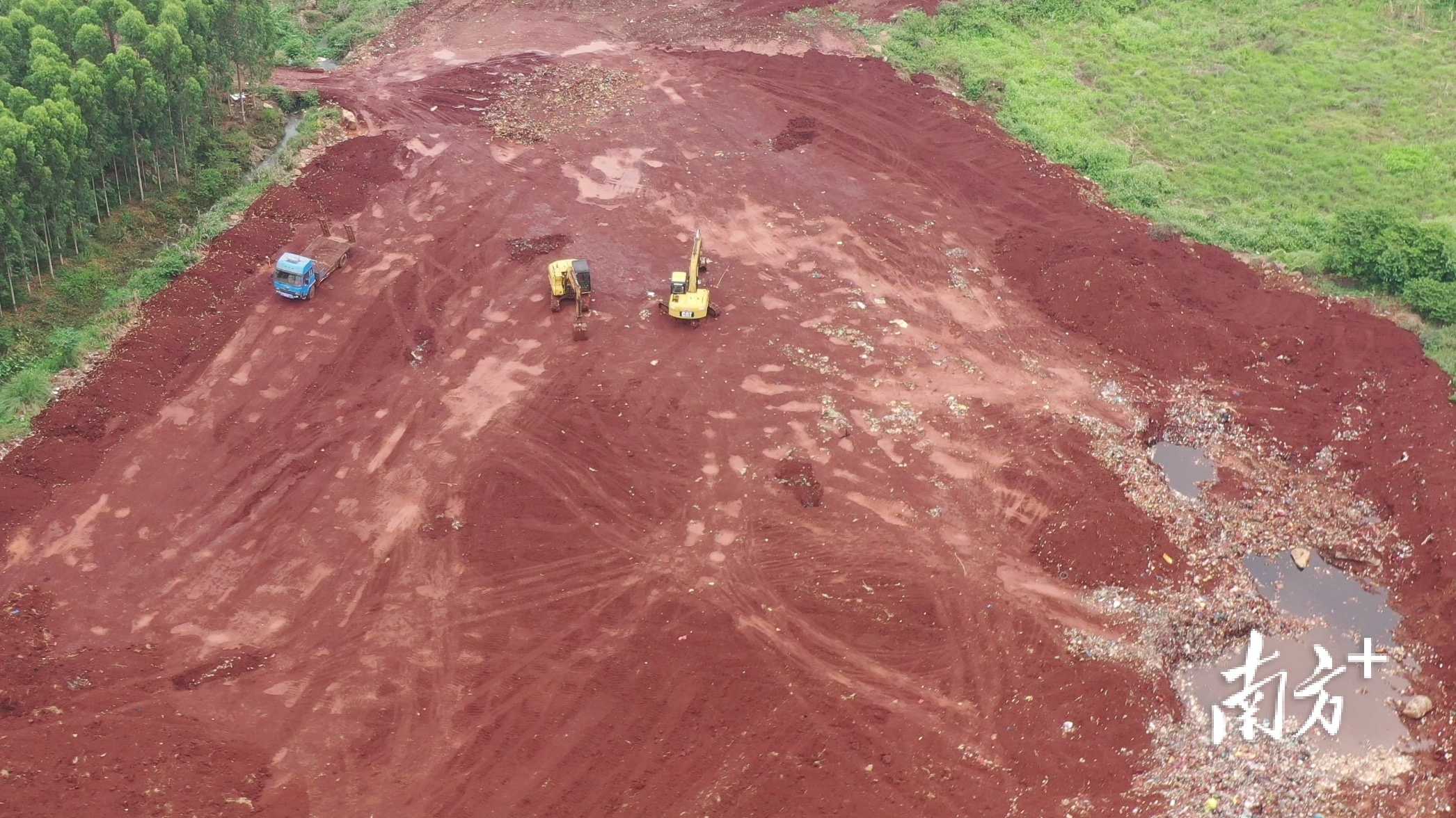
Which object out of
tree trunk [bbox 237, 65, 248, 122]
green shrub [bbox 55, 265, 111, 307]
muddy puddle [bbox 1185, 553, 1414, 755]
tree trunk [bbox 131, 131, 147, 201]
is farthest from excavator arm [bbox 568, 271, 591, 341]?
tree trunk [bbox 237, 65, 248, 122]

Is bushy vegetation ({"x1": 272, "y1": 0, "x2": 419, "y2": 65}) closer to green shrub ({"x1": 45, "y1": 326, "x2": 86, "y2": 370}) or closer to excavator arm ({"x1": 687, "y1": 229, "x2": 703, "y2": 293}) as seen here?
green shrub ({"x1": 45, "y1": 326, "x2": 86, "y2": 370})

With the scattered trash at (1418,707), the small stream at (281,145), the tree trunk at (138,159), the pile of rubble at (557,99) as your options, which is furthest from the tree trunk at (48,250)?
the scattered trash at (1418,707)

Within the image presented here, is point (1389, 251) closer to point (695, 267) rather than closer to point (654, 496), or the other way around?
point (695, 267)

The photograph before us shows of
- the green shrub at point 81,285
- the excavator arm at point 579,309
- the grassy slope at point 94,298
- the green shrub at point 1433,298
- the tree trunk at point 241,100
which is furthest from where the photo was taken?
the tree trunk at point 241,100

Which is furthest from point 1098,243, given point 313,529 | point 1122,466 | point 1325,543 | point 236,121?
point 236,121

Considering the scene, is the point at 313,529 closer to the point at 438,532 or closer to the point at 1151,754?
the point at 438,532

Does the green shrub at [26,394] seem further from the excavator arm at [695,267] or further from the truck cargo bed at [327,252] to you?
the excavator arm at [695,267]
